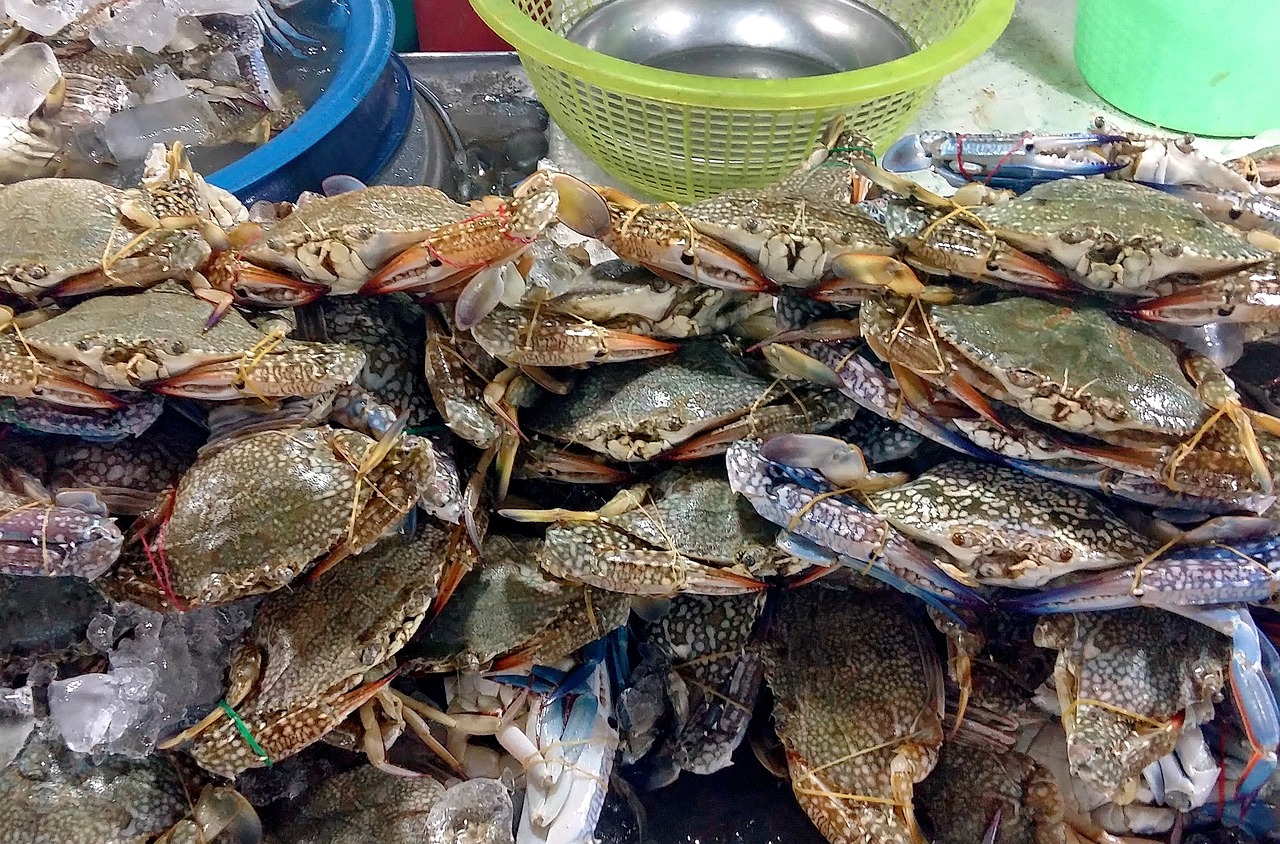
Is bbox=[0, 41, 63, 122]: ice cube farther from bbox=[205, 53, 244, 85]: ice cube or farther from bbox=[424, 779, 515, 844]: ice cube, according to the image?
bbox=[424, 779, 515, 844]: ice cube

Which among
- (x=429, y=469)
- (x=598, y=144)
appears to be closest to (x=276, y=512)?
(x=429, y=469)

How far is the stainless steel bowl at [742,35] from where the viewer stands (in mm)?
2447

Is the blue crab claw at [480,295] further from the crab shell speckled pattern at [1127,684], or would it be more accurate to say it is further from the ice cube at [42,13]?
the ice cube at [42,13]

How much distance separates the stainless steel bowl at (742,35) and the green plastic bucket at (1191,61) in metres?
0.72

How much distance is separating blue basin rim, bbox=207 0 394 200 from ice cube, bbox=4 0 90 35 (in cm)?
74

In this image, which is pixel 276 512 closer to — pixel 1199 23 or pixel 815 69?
pixel 815 69

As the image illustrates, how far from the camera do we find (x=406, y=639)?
1488mm

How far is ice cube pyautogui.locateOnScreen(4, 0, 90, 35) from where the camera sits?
2236 mm

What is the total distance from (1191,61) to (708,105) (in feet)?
5.27

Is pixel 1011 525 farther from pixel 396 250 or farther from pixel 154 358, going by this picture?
pixel 154 358

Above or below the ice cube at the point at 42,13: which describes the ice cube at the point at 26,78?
below

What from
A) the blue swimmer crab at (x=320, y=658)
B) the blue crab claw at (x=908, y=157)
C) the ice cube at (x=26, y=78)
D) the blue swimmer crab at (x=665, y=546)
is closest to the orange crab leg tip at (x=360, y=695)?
the blue swimmer crab at (x=320, y=658)

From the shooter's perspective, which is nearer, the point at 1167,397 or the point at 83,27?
the point at 1167,397

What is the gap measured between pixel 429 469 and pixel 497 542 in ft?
1.04
